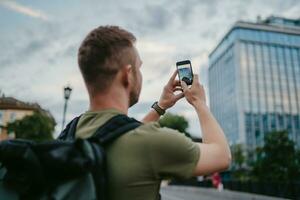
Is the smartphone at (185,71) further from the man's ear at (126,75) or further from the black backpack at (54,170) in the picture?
the black backpack at (54,170)

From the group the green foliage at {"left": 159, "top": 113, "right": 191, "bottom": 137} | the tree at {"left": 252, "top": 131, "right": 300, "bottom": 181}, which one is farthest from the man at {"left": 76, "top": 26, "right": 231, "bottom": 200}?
the green foliage at {"left": 159, "top": 113, "right": 191, "bottom": 137}

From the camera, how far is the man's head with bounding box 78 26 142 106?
1.83 metres

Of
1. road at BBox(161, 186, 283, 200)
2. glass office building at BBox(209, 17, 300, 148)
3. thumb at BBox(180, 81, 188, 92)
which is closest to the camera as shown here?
thumb at BBox(180, 81, 188, 92)

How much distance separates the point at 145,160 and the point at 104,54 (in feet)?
1.63

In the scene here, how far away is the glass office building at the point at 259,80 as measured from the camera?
119 meters

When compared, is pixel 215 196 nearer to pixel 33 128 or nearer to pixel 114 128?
pixel 114 128

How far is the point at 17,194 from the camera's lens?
5.25ft

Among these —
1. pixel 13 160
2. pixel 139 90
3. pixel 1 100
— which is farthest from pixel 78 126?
pixel 1 100

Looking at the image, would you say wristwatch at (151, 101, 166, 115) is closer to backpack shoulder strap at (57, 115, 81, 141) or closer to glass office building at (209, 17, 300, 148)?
backpack shoulder strap at (57, 115, 81, 141)

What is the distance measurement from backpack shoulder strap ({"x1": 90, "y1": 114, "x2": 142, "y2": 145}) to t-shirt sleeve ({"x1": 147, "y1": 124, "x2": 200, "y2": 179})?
10 centimetres

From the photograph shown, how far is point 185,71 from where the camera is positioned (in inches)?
89.4

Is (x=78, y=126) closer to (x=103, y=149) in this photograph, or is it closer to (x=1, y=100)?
(x=103, y=149)

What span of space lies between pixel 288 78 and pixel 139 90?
135133 mm

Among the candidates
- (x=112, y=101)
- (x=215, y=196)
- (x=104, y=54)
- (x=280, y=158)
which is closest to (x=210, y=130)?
(x=112, y=101)
